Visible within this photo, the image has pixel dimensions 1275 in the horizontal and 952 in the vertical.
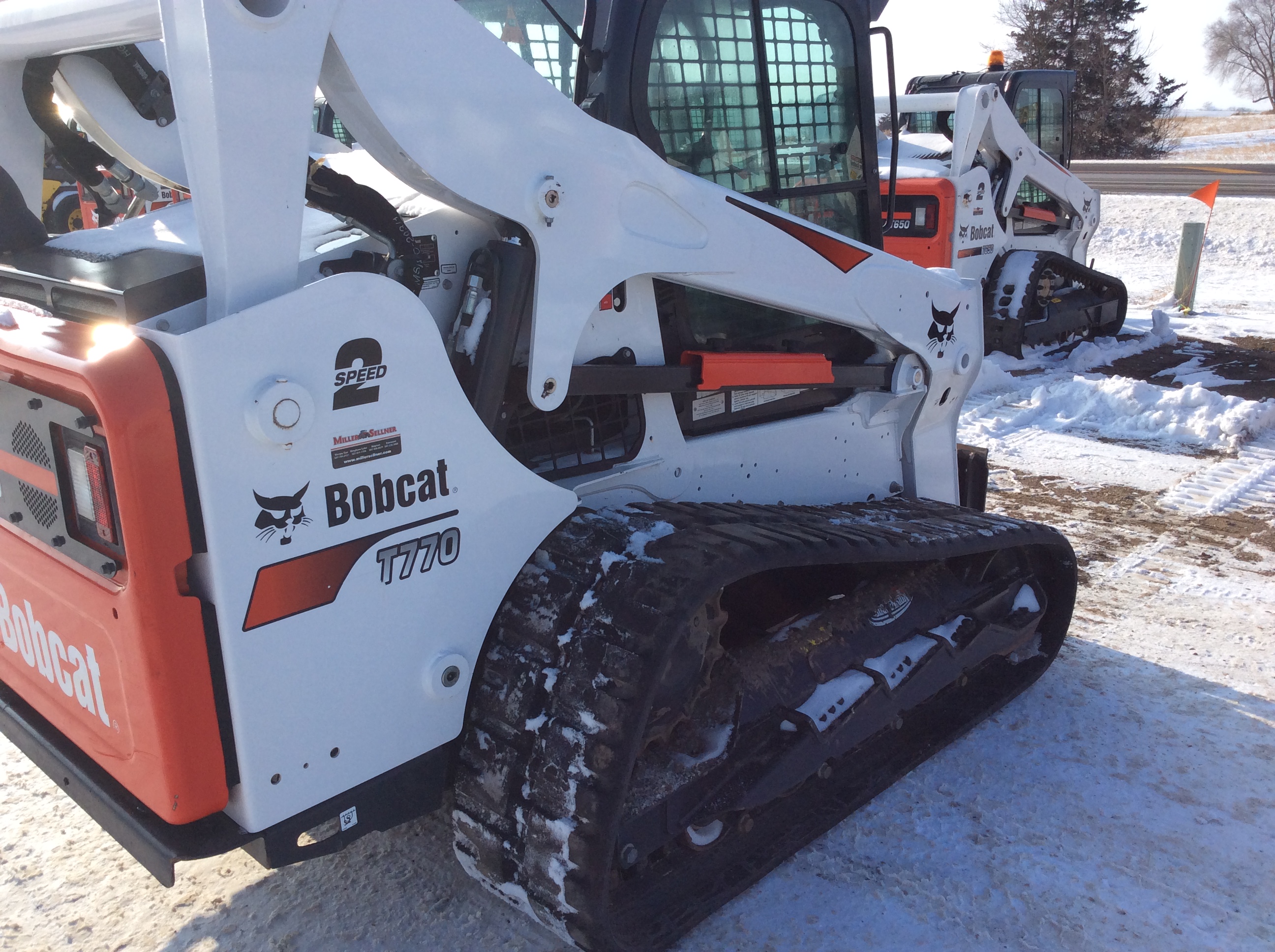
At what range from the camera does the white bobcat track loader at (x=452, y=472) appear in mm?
2004

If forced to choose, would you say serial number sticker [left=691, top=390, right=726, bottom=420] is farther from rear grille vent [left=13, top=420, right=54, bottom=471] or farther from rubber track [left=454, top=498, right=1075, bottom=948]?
rear grille vent [left=13, top=420, right=54, bottom=471]

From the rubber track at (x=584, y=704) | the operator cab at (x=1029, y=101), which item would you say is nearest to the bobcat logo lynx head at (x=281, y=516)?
the rubber track at (x=584, y=704)

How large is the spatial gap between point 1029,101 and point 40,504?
9794mm

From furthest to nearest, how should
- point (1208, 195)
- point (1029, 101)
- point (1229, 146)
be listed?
point (1229, 146) < point (1208, 195) < point (1029, 101)

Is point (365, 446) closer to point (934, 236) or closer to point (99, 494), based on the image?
point (99, 494)

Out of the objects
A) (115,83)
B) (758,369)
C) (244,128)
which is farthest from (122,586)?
(758,369)

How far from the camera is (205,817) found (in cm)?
219

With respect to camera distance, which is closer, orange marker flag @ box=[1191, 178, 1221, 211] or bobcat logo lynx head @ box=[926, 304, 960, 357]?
bobcat logo lynx head @ box=[926, 304, 960, 357]

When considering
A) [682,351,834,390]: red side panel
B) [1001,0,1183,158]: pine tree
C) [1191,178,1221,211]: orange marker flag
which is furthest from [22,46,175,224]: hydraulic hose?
[1001,0,1183,158]: pine tree

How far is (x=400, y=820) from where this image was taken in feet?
8.03

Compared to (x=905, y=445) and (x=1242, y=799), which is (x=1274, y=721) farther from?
(x=905, y=445)

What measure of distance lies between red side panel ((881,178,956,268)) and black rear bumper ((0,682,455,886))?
7044 millimetres

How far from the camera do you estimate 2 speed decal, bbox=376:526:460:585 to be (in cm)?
227

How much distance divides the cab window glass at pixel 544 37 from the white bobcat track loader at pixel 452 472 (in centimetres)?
1
